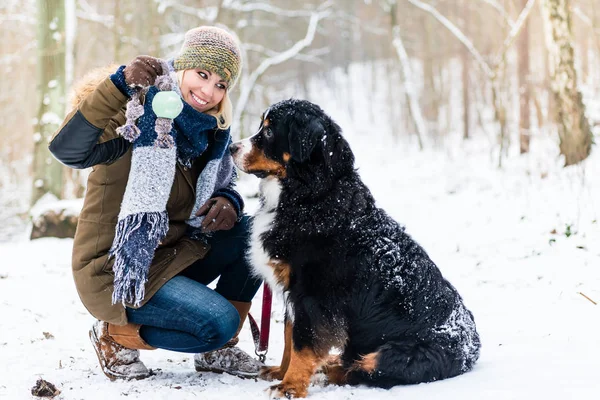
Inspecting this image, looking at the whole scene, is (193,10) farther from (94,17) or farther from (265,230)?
(265,230)

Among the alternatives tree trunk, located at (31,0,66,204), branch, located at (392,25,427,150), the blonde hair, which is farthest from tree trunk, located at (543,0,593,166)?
branch, located at (392,25,427,150)

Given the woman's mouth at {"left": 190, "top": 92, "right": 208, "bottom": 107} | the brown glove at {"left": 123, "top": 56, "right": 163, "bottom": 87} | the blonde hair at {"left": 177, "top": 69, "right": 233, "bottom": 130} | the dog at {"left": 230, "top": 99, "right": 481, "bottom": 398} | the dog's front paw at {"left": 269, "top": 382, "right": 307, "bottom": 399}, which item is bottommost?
the dog's front paw at {"left": 269, "top": 382, "right": 307, "bottom": 399}

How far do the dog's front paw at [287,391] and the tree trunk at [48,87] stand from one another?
7526 millimetres

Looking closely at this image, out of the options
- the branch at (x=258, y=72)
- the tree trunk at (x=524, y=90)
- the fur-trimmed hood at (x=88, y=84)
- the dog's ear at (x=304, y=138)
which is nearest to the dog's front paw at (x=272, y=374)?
the dog's ear at (x=304, y=138)

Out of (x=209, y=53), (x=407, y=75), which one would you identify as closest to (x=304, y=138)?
(x=209, y=53)

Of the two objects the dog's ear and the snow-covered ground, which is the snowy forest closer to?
the snow-covered ground

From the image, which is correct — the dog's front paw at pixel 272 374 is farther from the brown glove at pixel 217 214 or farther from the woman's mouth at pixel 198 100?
the woman's mouth at pixel 198 100

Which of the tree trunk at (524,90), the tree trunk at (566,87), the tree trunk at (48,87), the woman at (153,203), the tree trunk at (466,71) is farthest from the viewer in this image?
the tree trunk at (466,71)

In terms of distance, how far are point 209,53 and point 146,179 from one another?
2.67 ft

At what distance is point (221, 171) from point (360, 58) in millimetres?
45326

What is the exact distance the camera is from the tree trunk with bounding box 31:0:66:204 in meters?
8.84

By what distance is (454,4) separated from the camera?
24.0 meters

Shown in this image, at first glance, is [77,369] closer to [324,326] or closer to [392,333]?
[324,326]

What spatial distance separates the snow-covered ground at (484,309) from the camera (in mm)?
2596
